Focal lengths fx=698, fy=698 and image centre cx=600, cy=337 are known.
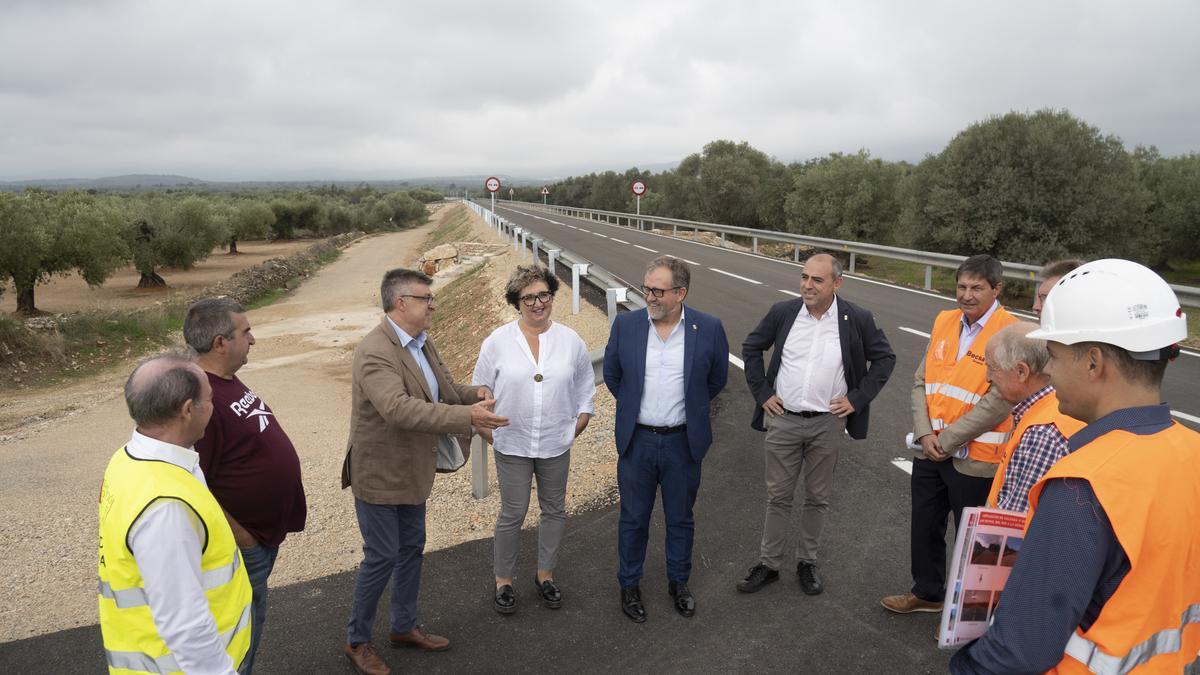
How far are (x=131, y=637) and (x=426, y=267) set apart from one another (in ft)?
74.1

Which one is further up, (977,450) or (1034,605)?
(1034,605)

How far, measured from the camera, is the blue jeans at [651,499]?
12.7 ft

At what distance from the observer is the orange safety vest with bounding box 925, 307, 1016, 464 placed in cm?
341

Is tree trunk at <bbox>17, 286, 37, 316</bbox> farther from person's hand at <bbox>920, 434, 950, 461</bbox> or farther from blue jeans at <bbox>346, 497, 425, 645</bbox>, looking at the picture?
person's hand at <bbox>920, 434, 950, 461</bbox>

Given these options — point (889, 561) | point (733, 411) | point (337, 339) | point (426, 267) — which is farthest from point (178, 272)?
point (889, 561)

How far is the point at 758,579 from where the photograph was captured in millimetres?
3957

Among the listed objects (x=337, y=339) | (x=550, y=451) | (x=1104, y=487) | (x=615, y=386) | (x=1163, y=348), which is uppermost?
(x=1163, y=348)

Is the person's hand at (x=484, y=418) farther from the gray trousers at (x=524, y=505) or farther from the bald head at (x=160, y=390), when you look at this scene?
the bald head at (x=160, y=390)

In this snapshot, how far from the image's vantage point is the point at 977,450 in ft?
11.3

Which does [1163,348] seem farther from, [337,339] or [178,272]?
[178,272]

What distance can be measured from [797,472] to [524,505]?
161 centimetres

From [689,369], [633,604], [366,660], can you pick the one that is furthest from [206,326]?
[633,604]

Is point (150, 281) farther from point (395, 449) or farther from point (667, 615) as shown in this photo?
point (667, 615)

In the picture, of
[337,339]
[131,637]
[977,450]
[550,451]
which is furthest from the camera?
[337,339]
